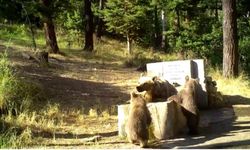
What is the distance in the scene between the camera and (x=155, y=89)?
10.3m

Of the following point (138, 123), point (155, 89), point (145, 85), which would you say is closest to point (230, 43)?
point (155, 89)

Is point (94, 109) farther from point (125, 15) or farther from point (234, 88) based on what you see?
point (125, 15)

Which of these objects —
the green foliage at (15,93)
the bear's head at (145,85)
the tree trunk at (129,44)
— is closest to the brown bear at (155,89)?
the bear's head at (145,85)

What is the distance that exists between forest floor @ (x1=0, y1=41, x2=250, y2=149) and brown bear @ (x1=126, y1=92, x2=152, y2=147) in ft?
0.67

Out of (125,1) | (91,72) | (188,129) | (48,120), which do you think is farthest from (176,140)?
(125,1)

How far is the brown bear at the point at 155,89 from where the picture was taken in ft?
32.5

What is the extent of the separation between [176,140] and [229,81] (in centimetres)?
692

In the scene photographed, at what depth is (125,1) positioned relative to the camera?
2933 centimetres

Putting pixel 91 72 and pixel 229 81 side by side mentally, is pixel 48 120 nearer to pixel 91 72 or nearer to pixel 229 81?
pixel 229 81

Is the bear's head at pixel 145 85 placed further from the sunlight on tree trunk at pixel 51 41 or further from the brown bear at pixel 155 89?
the sunlight on tree trunk at pixel 51 41

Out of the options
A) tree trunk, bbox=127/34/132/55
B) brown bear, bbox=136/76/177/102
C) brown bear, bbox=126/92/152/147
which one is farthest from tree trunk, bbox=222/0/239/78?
tree trunk, bbox=127/34/132/55

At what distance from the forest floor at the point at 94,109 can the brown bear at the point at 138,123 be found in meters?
0.20

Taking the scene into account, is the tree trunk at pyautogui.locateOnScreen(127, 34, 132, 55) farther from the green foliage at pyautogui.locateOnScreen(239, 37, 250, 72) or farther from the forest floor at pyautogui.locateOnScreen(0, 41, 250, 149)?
the green foliage at pyautogui.locateOnScreen(239, 37, 250, 72)

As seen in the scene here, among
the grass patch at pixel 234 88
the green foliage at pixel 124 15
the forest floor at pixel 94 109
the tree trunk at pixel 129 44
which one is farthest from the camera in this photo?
the tree trunk at pixel 129 44
